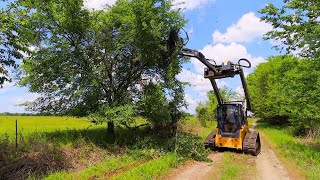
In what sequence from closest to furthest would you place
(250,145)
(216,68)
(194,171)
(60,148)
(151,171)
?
(151,171)
(194,171)
(60,148)
(216,68)
(250,145)

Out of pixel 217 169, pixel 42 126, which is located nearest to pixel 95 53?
pixel 217 169

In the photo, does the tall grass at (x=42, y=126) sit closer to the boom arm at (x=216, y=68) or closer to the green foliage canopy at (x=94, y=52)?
the green foliage canopy at (x=94, y=52)

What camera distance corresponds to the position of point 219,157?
52.1ft

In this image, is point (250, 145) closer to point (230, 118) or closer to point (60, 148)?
point (230, 118)

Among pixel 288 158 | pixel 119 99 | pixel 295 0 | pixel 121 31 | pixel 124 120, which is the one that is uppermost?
pixel 295 0

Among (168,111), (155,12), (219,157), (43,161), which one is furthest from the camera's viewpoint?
(168,111)

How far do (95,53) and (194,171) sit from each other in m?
8.59

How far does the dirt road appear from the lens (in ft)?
38.9

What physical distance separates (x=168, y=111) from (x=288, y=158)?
6.74 metres

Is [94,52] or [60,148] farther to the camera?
[94,52]

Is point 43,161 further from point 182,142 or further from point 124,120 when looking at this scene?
point 182,142

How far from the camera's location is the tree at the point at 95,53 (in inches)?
643

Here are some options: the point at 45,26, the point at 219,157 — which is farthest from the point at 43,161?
the point at 219,157

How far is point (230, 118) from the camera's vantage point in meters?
17.3
